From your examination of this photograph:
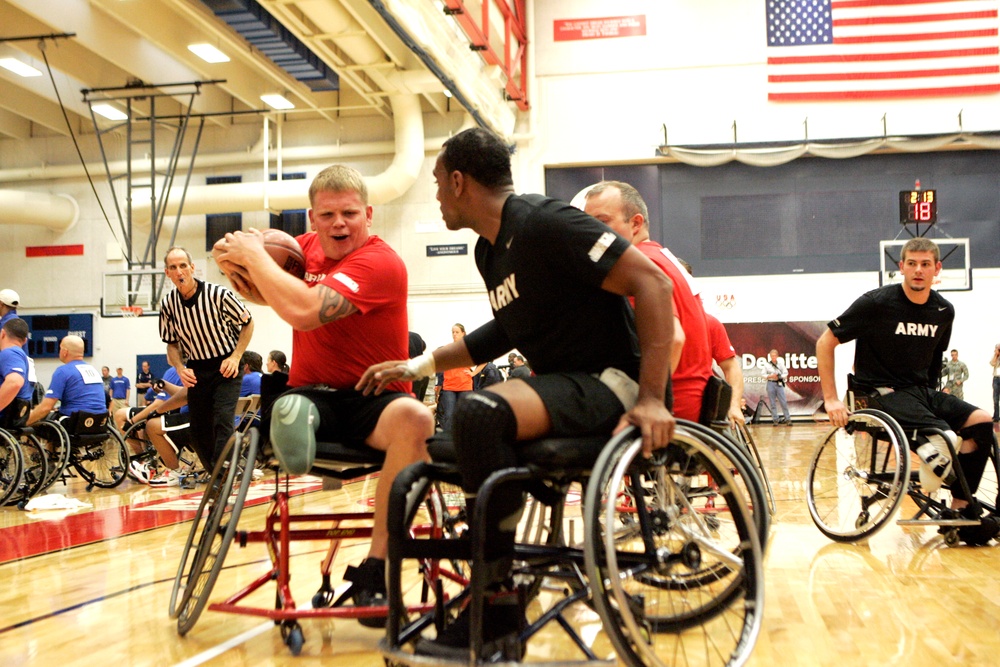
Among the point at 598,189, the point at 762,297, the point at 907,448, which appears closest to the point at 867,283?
the point at 762,297

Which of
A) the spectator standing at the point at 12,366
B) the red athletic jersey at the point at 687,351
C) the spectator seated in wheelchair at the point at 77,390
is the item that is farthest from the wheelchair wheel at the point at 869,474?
the spectator seated in wheelchair at the point at 77,390

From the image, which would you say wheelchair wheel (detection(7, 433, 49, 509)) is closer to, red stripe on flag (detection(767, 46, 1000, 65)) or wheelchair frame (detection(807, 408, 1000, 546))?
wheelchair frame (detection(807, 408, 1000, 546))

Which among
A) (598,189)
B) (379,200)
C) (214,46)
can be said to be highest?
(214,46)

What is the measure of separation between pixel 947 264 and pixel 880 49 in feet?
12.4

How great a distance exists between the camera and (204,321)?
480 centimetres

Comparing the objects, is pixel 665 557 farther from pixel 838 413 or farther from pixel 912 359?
pixel 912 359

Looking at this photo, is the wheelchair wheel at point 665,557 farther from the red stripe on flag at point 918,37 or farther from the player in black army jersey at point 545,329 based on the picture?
the red stripe on flag at point 918,37

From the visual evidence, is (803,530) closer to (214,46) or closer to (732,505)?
(732,505)

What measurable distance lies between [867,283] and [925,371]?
38.5 feet

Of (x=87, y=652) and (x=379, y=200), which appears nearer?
(x=87, y=652)

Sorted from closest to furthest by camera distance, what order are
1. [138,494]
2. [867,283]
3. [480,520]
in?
[480,520], [138,494], [867,283]

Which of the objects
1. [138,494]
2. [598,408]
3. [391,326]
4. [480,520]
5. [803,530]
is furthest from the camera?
[138,494]

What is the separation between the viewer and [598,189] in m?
3.34

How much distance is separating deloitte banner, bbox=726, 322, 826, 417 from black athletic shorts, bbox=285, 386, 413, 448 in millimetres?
13537
